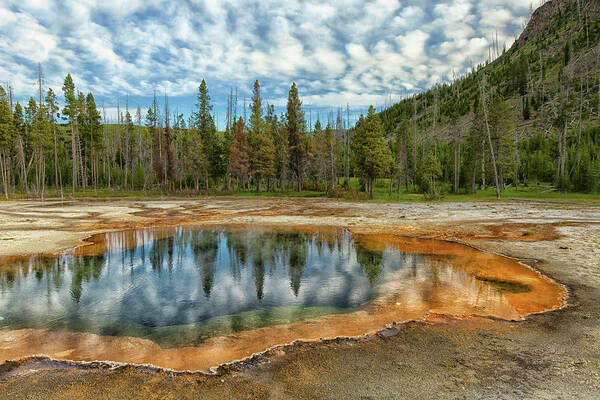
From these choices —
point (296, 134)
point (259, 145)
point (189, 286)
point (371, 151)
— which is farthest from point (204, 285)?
point (296, 134)

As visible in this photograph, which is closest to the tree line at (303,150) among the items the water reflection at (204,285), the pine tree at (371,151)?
the pine tree at (371,151)

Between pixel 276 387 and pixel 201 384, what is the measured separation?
111cm

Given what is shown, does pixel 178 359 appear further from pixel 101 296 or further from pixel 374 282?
pixel 374 282

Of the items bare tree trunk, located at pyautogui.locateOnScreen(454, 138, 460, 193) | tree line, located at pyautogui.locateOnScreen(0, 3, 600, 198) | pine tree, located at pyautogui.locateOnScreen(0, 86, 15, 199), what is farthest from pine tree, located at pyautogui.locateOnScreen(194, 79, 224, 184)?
bare tree trunk, located at pyautogui.locateOnScreen(454, 138, 460, 193)

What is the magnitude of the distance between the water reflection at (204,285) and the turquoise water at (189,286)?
0.10ft

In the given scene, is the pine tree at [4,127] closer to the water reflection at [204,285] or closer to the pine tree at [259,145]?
the pine tree at [259,145]

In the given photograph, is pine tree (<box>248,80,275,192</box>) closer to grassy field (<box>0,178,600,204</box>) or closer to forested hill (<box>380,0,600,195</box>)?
grassy field (<box>0,178,600,204</box>)

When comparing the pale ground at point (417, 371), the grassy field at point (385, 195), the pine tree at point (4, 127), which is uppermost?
the pine tree at point (4, 127)

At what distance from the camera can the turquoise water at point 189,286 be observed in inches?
301

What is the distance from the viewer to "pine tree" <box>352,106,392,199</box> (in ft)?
144

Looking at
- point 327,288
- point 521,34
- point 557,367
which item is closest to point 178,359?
point 327,288

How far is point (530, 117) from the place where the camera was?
8275 cm

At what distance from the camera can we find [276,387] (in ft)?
15.0

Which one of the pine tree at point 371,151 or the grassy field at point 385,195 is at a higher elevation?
the pine tree at point 371,151
